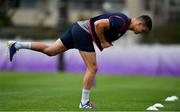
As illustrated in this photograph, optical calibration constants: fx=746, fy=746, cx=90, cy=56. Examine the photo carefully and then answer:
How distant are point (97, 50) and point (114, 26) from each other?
20502mm

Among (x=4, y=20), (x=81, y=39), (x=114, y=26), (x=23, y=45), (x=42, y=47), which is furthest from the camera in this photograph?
(x=4, y=20)

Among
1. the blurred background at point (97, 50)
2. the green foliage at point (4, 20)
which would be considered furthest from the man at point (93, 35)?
the green foliage at point (4, 20)

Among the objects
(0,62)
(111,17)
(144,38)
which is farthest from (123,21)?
(144,38)

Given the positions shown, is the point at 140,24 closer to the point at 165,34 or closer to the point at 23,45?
the point at 23,45

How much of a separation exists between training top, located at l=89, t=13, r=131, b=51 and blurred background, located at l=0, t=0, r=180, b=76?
797 inches

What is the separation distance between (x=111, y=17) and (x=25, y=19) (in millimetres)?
53216

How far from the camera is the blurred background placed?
116 feet

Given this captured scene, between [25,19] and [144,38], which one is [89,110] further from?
[25,19]

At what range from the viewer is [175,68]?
3528 cm

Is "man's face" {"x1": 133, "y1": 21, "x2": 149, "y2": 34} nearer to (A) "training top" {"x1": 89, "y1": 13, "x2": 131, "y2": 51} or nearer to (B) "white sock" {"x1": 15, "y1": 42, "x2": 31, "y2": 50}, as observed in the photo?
(A) "training top" {"x1": 89, "y1": 13, "x2": 131, "y2": 51}

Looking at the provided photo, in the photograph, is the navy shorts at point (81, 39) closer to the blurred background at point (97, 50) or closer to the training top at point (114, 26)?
the training top at point (114, 26)

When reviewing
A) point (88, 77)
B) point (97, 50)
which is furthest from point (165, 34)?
point (88, 77)

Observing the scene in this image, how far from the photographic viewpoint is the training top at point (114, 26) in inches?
516

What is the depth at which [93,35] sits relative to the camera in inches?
523
